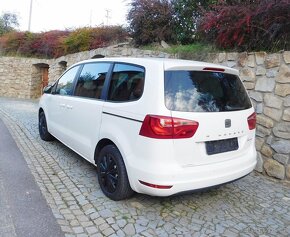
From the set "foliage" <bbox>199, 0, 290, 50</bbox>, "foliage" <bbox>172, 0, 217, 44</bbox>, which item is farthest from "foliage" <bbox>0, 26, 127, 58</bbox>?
"foliage" <bbox>199, 0, 290, 50</bbox>

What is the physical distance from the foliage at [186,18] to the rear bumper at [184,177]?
5.02 m

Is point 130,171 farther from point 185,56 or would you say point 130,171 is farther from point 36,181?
point 185,56

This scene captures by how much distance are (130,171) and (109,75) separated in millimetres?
1309

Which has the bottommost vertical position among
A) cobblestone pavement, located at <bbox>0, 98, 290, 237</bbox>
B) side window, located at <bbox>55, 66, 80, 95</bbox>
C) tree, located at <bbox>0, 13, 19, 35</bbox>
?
cobblestone pavement, located at <bbox>0, 98, 290, 237</bbox>

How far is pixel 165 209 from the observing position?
10.7ft

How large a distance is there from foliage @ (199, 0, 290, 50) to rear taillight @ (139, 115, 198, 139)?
2.76 m

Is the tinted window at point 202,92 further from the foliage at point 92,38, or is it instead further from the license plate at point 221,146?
the foliage at point 92,38

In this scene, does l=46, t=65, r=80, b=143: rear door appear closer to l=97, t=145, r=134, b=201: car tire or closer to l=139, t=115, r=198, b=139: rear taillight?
l=97, t=145, r=134, b=201: car tire

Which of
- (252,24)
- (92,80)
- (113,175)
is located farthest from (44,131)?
(252,24)

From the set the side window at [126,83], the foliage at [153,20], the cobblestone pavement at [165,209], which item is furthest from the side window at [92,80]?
the foliage at [153,20]

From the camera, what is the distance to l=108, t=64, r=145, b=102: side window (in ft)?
10.2

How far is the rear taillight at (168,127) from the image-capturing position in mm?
2734

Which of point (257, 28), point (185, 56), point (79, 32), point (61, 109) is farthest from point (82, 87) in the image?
point (79, 32)

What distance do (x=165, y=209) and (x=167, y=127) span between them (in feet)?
3.54
